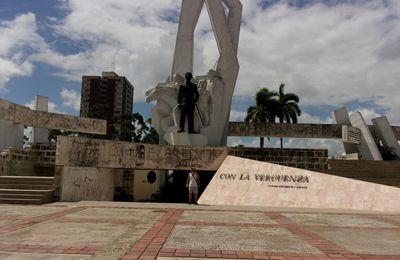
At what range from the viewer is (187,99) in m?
15.1

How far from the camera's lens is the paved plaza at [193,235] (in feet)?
12.2

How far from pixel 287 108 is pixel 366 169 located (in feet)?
47.1

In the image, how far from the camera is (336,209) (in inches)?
325

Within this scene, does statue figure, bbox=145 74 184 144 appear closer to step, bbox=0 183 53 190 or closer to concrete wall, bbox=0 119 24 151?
concrete wall, bbox=0 119 24 151

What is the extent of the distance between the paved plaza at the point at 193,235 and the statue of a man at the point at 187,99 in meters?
8.33

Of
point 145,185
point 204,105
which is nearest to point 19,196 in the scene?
point 145,185

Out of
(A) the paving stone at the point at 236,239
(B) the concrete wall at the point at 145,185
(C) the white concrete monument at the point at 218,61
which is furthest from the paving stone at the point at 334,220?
(C) the white concrete monument at the point at 218,61

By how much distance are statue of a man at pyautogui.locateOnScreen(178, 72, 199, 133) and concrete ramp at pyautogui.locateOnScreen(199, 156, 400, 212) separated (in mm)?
4812

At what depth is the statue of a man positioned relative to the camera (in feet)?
49.4

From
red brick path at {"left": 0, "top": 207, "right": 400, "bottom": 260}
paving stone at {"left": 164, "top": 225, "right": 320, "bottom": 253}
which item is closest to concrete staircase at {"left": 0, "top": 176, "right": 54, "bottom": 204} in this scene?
red brick path at {"left": 0, "top": 207, "right": 400, "bottom": 260}

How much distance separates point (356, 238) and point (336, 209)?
3707 millimetres

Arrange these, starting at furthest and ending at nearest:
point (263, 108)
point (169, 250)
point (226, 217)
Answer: point (263, 108), point (226, 217), point (169, 250)

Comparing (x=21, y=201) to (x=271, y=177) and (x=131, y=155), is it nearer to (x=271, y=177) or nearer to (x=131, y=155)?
(x=131, y=155)

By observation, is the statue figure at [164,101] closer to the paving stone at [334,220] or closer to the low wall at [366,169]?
the low wall at [366,169]
